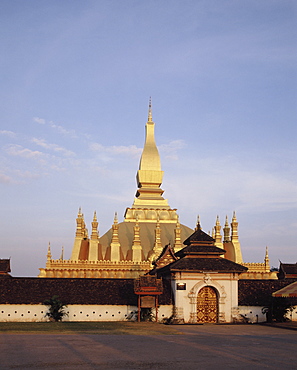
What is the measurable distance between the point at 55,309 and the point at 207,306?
356 inches

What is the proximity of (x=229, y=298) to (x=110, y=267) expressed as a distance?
75.8ft

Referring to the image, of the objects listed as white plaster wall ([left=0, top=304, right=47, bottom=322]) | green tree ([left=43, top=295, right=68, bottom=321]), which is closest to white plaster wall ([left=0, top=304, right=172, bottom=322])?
white plaster wall ([left=0, top=304, right=47, bottom=322])

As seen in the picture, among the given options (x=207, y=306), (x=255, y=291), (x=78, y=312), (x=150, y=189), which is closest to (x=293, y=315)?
(x=255, y=291)

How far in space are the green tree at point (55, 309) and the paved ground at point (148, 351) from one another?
29.2 ft

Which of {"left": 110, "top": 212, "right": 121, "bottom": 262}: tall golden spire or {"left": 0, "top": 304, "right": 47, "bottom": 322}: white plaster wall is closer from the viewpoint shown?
{"left": 0, "top": 304, "right": 47, "bottom": 322}: white plaster wall

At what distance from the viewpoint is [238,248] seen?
58.6m

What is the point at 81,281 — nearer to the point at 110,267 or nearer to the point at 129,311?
the point at 129,311

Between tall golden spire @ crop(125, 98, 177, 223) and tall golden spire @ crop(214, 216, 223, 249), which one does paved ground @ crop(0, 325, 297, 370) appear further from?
tall golden spire @ crop(125, 98, 177, 223)

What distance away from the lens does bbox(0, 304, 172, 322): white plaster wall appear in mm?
31109

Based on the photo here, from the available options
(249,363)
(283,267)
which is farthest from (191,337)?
(283,267)

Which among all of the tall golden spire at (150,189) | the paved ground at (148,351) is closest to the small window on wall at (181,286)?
the paved ground at (148,351)

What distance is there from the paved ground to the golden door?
26.1ft

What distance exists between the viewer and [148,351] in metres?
17.2

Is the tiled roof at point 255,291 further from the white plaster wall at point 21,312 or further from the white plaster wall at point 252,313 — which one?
the white plaster wall at point 21,312
